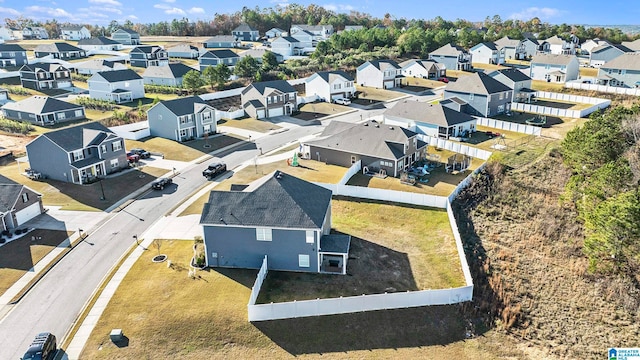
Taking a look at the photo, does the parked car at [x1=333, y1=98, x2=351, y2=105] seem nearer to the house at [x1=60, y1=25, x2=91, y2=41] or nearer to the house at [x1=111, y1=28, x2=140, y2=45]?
the house at [x1=111, y1=28, x2=140, y2=45]

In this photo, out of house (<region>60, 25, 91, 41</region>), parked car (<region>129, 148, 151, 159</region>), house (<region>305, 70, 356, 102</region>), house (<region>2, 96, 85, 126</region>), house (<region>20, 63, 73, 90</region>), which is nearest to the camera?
parked car (<region>129, 148, 151, 159</region>)

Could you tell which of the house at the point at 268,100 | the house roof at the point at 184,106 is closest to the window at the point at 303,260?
the house roof at the point at 184,106

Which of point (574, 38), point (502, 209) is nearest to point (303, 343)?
point (502, 209)

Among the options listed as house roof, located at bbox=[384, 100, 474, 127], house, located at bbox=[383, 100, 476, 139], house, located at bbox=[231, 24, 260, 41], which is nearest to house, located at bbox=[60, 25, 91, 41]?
house, located at bbox=[231, 24, 260, 41]

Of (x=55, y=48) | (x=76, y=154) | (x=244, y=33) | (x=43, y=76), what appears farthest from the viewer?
(x=244, y=33)

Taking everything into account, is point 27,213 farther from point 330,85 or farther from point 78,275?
point 330,85

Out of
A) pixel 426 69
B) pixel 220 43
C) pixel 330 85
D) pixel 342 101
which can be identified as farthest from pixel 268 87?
pixel 220 43
